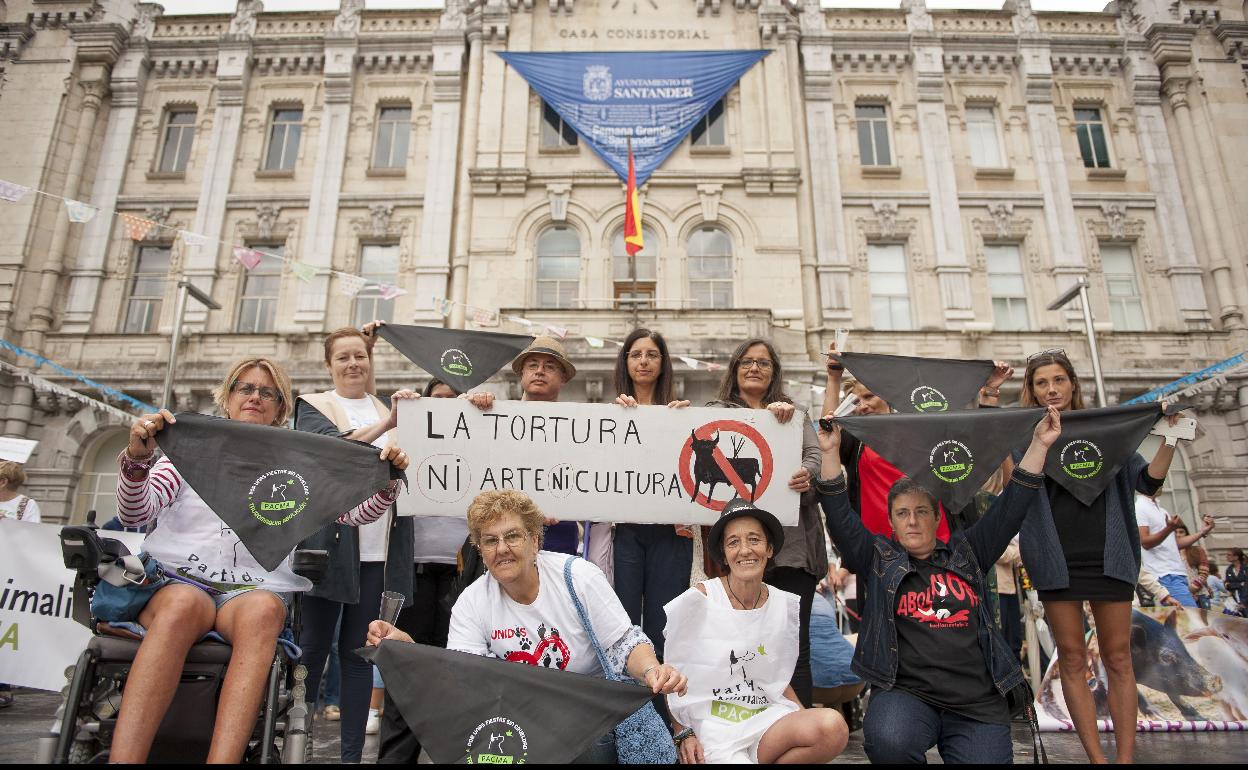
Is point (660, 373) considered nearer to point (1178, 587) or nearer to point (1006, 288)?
point (1178, 587)

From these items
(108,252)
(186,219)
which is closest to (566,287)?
(186,219)

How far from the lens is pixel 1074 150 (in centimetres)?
1869

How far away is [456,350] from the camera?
6.04 m

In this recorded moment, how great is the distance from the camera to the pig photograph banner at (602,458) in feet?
15.4

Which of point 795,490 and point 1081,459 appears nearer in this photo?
point 1081,459

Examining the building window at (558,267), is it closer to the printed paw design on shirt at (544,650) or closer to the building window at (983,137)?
the building window at (983,137)

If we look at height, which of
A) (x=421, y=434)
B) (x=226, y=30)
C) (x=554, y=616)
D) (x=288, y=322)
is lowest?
(x=554, y=616)

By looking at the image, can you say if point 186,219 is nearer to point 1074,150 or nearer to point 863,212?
point 863,212

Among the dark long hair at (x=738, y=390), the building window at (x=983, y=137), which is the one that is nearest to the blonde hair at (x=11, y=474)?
the dark long hair at (x=738, y=390)

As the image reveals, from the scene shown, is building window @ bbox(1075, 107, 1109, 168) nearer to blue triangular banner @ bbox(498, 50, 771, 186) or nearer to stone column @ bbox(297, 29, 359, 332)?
blue triangular banner @ bbox(498, 50, 771, 186)

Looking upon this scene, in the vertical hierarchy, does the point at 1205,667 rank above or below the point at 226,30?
below

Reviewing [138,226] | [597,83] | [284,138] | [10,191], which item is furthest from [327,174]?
[10,191]

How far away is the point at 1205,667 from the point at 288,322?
57.5 ft

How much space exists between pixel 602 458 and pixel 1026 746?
3.79 metres
